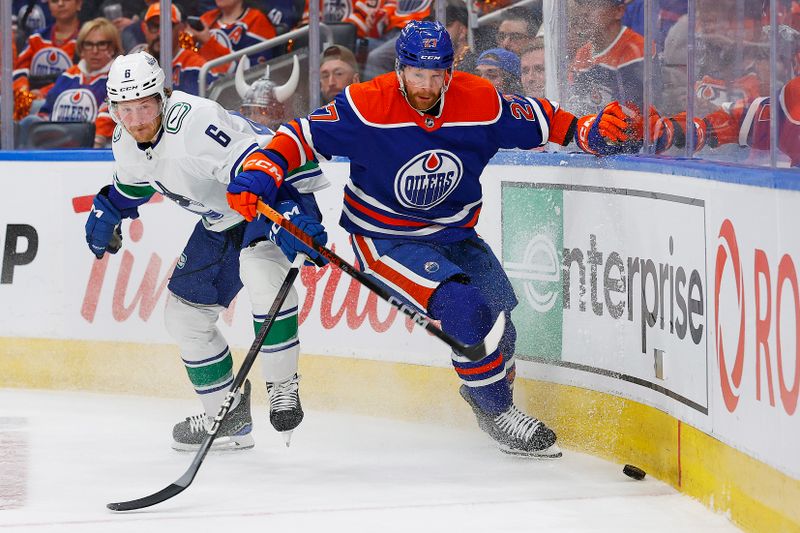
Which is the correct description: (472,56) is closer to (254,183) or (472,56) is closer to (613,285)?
(613,285)

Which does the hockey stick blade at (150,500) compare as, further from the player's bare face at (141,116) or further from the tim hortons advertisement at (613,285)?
the tim hortons advertisement at (613,285)

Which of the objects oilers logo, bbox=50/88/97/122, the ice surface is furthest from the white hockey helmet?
oilers logo, bbox=50/88/97/122

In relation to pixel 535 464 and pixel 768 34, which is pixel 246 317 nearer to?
pixel 535 464

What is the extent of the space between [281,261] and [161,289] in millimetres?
1296

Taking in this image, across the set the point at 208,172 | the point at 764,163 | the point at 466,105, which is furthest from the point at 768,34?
the point at 208,172

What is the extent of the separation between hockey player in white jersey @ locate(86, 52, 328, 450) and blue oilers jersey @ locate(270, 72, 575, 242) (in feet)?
0.52

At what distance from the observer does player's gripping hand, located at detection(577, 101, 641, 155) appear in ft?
13.5

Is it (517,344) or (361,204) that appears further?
(517,344)

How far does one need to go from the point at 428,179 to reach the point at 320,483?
923mm

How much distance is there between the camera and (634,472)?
3.90 metres

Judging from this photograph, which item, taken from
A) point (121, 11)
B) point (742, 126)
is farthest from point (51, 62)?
point (742, 126)

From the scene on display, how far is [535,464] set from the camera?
4.16 metres

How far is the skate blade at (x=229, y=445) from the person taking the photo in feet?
14.8

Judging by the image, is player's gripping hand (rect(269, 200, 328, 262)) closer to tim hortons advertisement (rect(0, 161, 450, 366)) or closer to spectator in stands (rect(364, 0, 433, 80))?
tim hortons advertisement (rect(0, 161, 450, 366))
